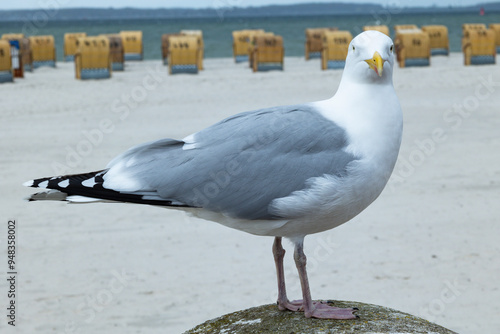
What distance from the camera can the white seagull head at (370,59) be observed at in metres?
2.94

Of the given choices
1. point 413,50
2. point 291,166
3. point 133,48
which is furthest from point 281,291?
point 133,48

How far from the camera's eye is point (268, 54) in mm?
25547

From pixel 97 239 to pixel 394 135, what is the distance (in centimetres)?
569

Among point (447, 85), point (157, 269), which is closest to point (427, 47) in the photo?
point (447, 85)

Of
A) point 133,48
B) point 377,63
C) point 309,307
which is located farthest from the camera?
point 133,48

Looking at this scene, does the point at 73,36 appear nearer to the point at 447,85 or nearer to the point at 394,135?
the point at 447,85

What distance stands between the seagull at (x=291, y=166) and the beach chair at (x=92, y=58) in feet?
68.9

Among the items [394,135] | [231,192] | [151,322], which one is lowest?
[151,322]

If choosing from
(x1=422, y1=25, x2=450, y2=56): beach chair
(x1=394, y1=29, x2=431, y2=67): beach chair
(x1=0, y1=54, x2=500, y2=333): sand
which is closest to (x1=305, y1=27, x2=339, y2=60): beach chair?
(x1=422, y1=25, x2=450, y2=56): beach chair

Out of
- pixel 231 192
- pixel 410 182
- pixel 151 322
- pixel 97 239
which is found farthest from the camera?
pixel 410 182

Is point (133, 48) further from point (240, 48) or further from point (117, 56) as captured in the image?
point (117, 56)

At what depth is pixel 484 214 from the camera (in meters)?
8.67

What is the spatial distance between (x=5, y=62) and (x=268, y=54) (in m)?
9.34

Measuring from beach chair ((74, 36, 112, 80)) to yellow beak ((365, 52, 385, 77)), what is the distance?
835 inches
